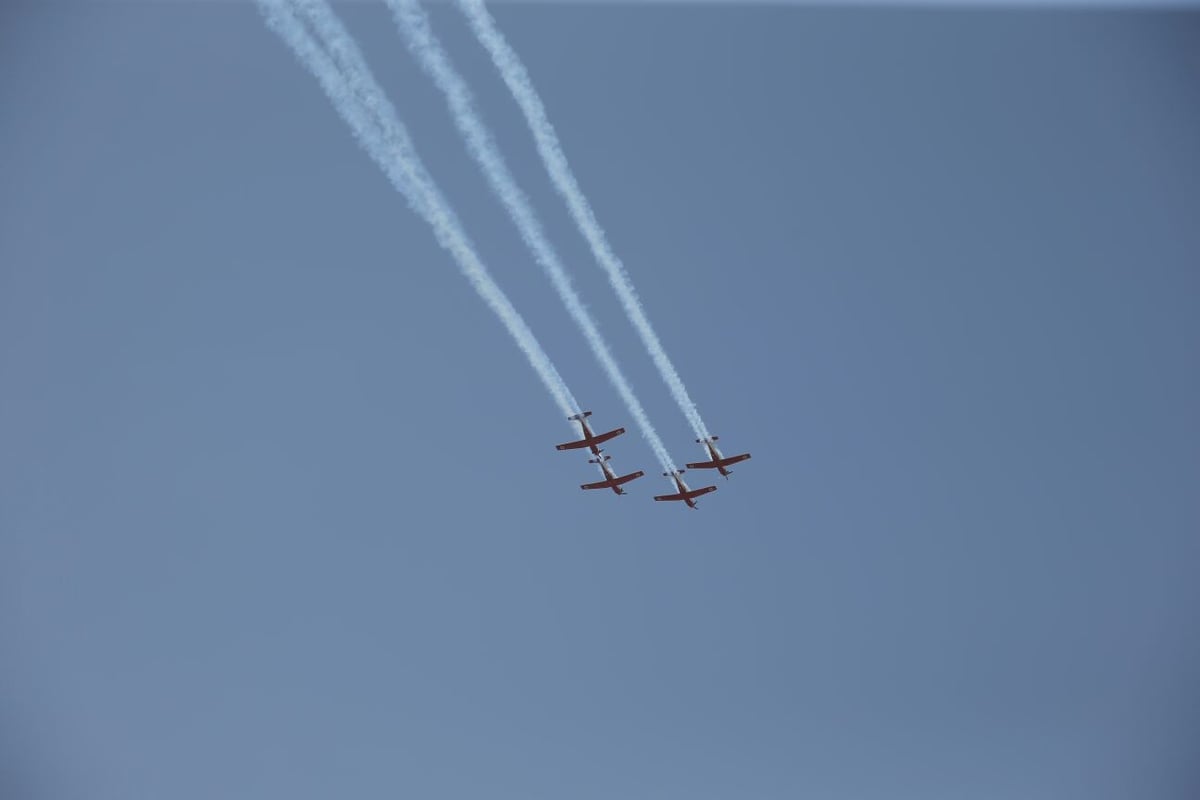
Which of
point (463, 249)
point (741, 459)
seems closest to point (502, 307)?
point (463, 249)

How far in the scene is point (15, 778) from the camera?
26.3 meters

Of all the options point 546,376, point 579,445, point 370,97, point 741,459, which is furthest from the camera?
point 741,459

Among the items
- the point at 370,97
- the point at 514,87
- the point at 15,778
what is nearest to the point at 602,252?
the point at 514,87

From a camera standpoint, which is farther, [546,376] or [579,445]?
[579,445]

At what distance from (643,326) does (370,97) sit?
18.1 feet

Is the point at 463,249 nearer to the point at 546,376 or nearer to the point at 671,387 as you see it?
the point at 546,376

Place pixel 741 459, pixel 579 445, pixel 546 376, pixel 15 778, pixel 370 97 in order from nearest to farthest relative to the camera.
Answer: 1. pixel 370 97
2. pixel 546 376
3. pixel 579 445
4. pixel 741 459
5. pixel 15 778

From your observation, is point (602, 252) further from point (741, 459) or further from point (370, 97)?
point (741, 459)

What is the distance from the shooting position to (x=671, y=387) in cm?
1750

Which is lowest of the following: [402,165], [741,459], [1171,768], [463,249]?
[1171,768]

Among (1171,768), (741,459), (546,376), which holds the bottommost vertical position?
(1171,768)

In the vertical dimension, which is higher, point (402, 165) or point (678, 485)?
point (402, 165)

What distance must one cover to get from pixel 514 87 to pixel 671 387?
18.6 ft

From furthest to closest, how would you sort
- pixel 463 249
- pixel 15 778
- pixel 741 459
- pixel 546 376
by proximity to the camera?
pixel 15 778 < pixel 741 459 < pixel 546 376 < pixel 463 249
